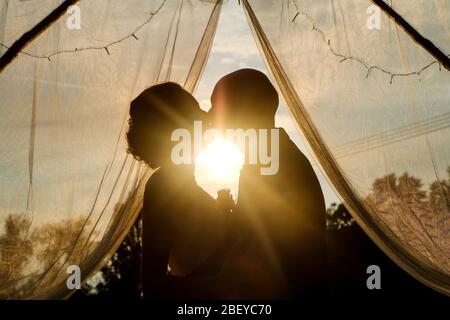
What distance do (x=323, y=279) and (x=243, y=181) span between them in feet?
1.89

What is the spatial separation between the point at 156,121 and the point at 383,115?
136cm

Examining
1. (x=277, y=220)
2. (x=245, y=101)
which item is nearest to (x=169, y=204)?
(x=277, y=220)

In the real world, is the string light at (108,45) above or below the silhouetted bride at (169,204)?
above

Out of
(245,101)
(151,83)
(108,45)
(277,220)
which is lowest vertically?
(277,220)

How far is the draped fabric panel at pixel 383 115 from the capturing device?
3.06m

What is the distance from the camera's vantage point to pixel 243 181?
2609 millimetres

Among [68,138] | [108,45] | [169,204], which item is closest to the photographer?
[169,204]

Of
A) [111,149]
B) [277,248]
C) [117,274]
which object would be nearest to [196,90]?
[111,149]

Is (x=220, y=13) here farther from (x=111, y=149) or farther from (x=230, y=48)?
(x=111, y=149)

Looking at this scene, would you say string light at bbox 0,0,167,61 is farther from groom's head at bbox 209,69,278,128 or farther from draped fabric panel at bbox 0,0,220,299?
groom's head at bbox 209,69,278,128

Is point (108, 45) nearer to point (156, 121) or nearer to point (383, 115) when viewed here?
point (156, 121)

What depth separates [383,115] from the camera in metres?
3.10

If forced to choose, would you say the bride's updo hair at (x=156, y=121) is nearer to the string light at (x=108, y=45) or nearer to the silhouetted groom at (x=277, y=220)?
the silhouetted groom at (x=277, y=220)

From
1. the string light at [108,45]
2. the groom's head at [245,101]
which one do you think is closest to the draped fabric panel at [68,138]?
the string light at [108,45]
